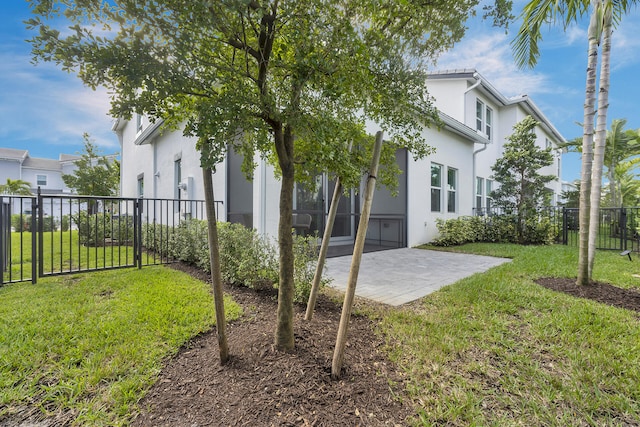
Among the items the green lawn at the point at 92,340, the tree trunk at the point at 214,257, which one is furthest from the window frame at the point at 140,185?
the tree trunk at the point at 214,257

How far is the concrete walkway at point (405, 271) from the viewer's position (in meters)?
4.08

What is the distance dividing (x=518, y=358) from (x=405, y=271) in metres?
3.21

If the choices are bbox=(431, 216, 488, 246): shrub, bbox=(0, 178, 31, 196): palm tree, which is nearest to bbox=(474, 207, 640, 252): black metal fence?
bbox=(431, 216, 488, 246): shrub

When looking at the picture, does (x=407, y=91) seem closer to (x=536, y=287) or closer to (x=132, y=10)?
(x=132, y=10)

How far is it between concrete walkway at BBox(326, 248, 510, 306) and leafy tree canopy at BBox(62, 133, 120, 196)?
1202 cm

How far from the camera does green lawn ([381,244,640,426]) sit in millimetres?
1773

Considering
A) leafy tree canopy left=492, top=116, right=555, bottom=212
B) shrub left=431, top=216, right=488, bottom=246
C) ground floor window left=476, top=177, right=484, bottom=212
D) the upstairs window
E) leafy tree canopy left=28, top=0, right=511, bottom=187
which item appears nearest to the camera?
Answer: leafy tree canopy left=28, top=0, right=511, bottom=187

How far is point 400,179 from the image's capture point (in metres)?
9.01

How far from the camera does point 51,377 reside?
2105 mm

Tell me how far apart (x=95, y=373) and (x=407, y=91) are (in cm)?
326

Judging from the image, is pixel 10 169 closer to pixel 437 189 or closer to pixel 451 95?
pixel 437 189

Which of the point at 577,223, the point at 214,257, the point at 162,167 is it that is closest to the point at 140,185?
the point at 162,167

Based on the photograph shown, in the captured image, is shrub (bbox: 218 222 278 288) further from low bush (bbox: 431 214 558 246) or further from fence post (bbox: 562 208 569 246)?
fence post (bbox: 562 208 569 246)

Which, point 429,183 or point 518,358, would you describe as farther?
point 429,183
